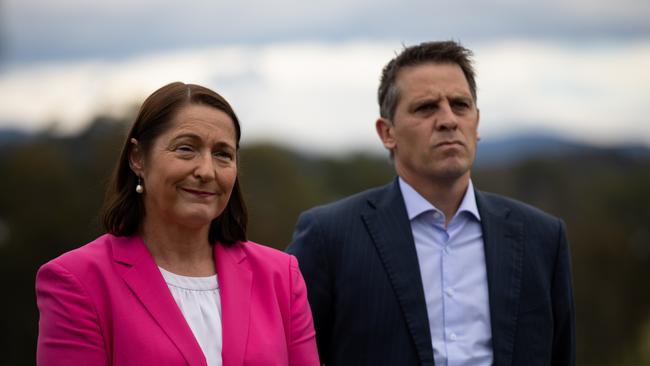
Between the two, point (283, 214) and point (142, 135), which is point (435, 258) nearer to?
point (142, 135)

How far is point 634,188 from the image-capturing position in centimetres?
4359

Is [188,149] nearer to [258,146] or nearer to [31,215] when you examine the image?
[31,215]

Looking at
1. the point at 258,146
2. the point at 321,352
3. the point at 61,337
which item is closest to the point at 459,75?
the point at 321,352

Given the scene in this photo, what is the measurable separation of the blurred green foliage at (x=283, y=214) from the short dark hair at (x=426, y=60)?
16753 millimetres

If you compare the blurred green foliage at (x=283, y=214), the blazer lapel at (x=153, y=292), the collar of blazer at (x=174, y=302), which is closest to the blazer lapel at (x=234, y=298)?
the collar of blazer at (x=174, y=302)

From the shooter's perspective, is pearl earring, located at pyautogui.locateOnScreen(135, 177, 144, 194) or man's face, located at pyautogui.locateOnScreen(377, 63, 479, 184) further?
man's face, located at pyautogui.locateOnScreen(377, 63, 479, 184)

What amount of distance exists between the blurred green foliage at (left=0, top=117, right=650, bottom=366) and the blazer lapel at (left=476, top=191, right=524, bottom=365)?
16689 mm

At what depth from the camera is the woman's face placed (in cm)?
375

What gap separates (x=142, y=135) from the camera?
3.83 m

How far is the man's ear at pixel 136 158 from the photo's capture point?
3850 mm

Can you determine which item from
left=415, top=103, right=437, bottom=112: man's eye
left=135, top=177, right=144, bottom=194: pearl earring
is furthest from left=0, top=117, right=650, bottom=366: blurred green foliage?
left=135, top=177, right=144, bottom=194: pearl earring

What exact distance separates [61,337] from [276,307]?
0.88 meters

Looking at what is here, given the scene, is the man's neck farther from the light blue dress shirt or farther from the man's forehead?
the man's forehead

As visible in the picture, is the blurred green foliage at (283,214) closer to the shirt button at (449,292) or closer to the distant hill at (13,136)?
the distant hill at (13,136)
